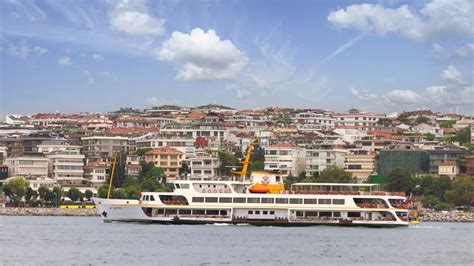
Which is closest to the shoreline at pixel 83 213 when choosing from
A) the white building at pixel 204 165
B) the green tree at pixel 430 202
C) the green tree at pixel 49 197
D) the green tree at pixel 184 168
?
the green tree at pixel 430 202

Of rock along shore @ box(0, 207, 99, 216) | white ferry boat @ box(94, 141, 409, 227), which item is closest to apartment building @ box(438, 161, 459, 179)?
rock along shore @ box(0, 207, 99, 216)

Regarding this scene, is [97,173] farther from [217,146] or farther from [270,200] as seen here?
[270,200]

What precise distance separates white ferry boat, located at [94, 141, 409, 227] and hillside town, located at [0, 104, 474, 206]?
30737 millimetres

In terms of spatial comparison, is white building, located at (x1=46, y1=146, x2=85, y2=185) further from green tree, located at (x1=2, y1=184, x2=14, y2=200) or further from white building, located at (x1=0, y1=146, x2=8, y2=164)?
green tree, located at (x1=2, y1=184, x2=14, y2=200)

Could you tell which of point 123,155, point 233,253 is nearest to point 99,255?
point 233,253

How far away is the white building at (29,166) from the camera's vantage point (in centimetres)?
11512

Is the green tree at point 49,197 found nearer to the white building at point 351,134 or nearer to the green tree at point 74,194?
the green tree at point 74,194

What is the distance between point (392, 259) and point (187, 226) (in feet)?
57.2

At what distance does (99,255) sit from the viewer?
4388 cm

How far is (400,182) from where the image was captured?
97.9m

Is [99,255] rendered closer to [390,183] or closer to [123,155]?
[390,183]

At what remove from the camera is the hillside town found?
113 m

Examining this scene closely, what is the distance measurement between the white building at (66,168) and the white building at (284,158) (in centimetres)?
1680

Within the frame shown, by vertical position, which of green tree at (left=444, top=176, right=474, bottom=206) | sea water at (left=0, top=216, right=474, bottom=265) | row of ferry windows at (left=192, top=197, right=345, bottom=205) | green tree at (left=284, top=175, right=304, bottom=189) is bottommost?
sea water at (left=0, top=216, right=474, bottom=265)
